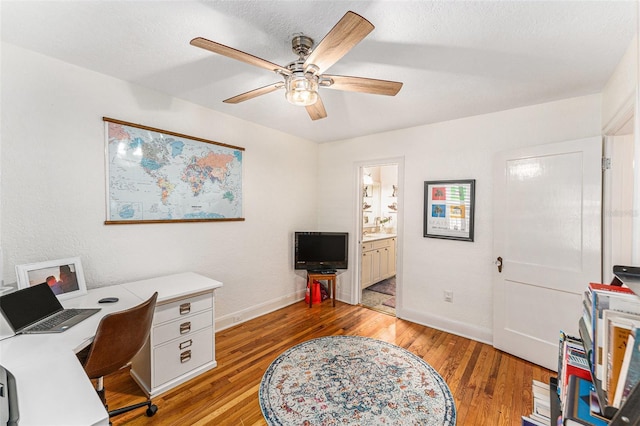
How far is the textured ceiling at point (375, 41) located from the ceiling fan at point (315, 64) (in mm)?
233

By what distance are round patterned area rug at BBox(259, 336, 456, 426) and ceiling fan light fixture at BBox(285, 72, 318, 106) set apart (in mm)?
2083

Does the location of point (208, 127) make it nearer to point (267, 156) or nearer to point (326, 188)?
point (267, 156)

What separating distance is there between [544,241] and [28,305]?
3814mm

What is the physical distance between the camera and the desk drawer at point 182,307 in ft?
6.62

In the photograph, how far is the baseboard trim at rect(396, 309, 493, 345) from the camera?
2857 millimetres

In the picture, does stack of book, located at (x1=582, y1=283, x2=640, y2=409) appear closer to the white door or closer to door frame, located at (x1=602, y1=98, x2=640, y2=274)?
door frame, located at (x1=602, y1=98, x2=640, y2=274)

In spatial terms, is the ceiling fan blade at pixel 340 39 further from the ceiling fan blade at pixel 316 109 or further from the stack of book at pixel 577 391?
the stack of book at pixel 577 391

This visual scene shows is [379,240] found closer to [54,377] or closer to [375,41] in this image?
[375,41]

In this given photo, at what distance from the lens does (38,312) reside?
5.09 ft

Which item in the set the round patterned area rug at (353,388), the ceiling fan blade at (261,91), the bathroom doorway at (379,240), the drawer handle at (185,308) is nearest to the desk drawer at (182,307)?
the drawer handle at (185,308)

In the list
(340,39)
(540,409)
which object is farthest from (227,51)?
(540,409)

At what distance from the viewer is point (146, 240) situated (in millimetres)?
2424

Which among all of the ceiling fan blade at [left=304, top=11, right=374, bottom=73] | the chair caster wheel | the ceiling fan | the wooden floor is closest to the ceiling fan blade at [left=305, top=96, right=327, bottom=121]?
the ceiling fan

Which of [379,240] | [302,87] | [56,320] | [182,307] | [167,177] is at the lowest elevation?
[182,307]
